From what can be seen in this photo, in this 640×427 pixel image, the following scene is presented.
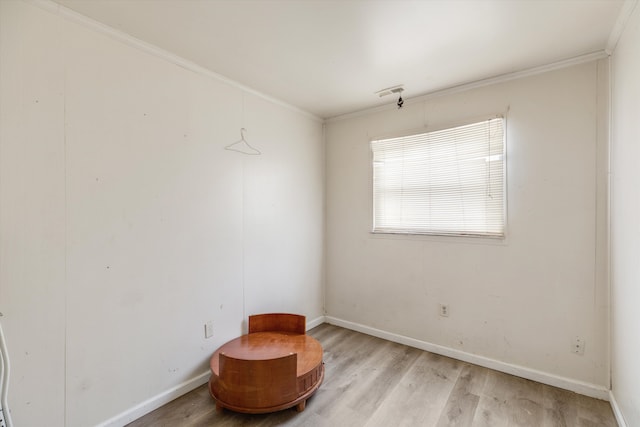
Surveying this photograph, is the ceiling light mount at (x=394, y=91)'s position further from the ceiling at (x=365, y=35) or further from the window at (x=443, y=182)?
the window at (x=443, y=182)

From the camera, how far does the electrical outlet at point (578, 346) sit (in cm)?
208

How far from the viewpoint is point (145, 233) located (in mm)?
1915

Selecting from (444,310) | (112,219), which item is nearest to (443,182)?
(444,310)

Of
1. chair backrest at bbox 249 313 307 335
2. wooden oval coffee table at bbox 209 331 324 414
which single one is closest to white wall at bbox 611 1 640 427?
wooden oval coffee table at bbox 209 331 324 414

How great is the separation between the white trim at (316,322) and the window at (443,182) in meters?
1.26

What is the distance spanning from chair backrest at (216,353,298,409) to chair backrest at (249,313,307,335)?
66 centimetres

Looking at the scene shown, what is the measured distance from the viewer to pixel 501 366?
A: 2.37m

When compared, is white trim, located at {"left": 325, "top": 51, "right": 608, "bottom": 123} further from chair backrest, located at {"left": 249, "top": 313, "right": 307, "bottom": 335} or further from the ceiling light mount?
chair backrest, located at {"left": 249, "top": 313, "right": 307, "bottom": 335}

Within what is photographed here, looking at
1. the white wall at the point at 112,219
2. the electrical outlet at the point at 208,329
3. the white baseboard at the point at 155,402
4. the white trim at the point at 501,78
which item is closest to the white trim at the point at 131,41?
the white wall at the point at 112,219

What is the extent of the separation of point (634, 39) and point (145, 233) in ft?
9.83

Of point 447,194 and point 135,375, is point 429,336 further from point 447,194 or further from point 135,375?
point 135,375

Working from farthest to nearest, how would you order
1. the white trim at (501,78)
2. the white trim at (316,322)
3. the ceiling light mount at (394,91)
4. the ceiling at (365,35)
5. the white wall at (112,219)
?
the white trim at (316,322) → the ceiling light mount at (394,91) → the white trim at (501,78) → the ceiling at (365,35) → the white wall at (112,219)

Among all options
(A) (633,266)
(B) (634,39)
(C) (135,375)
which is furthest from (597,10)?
(C) (135,375)

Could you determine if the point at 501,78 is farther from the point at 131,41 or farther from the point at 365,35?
the point at 131,41
